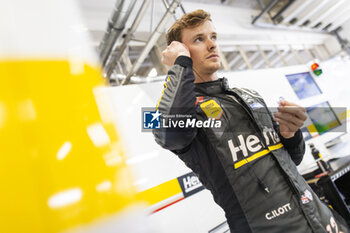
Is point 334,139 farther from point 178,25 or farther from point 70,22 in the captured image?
point 70,22

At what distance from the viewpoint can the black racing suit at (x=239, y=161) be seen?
26.9 inches

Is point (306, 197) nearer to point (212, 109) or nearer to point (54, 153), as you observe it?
point (212, 109)

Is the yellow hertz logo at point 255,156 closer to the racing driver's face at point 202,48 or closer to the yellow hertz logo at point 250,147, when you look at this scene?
the yellow hertz logo at point 250,147

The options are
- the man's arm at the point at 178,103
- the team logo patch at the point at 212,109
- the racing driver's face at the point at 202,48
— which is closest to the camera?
the man's arm at the point at 178,103

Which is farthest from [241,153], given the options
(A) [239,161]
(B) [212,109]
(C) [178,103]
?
(C) [178,103]

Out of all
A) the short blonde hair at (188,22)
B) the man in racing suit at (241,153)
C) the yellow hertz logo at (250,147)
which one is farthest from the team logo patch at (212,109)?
the short blonde hair at (188,22)

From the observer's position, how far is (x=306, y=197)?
0.73 m

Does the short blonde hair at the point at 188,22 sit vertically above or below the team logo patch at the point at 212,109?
above

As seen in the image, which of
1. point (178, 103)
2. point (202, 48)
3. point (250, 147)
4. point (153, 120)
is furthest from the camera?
point (153, 120)

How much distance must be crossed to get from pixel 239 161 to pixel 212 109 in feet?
0.78

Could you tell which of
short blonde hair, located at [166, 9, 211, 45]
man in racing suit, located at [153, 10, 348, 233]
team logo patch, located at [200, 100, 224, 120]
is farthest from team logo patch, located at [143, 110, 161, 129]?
short blonde hair, located at [166, 9, 211, 45]

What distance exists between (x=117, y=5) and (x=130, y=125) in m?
1.52

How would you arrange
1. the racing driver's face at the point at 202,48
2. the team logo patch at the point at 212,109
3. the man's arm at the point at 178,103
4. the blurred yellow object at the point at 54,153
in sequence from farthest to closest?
the racing driver's face at the point at 202,48 < the team logo patch at the point at 212,109 < the man's arm at the point at 178,103 < the blurred yellow object at the point at 54,153

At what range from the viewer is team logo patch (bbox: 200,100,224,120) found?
0.81 meters
